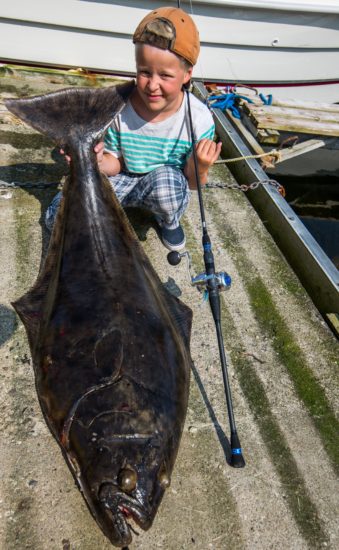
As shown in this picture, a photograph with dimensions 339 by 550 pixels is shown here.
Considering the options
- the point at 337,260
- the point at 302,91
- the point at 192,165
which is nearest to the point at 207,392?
the point at 192,165

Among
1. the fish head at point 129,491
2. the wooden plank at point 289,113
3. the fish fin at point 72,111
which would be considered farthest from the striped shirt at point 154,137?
the wooden plank at point 289,113

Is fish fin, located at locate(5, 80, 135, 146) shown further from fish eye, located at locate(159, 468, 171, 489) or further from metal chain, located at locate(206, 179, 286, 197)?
fish eye, located at locate(159, 468, 171, 489)

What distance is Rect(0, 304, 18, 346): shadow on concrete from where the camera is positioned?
2.50m

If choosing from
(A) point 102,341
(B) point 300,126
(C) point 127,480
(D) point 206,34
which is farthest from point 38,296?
(D) point 206,34

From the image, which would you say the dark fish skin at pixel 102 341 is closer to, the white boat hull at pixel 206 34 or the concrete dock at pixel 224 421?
the concrete dock at pixel 224 421

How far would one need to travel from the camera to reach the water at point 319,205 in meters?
5.39

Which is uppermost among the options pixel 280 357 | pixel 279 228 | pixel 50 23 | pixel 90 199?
pixel 50 23

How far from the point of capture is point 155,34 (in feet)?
7.93

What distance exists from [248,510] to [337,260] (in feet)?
12.7

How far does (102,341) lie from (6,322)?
999 millimetres

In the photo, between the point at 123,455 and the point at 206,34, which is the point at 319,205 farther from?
the point at 123,455

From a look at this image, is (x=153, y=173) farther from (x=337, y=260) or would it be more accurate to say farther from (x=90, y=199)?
(x=337, y=260)

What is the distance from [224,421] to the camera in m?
2.31

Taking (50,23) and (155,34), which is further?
(50,23)
